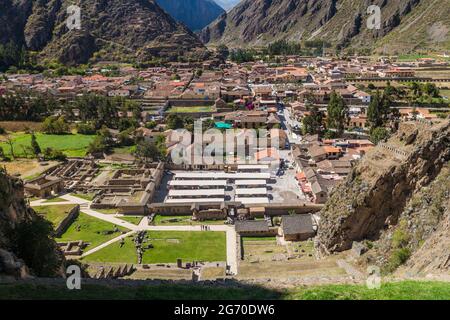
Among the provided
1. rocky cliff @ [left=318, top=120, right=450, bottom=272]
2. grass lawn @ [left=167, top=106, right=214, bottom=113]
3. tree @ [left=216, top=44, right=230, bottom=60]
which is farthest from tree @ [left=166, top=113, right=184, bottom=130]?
tree @ [left=216, top=44, right=230, bottom=60]

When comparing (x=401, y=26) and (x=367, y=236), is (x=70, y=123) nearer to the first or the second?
(x=367, y=236)

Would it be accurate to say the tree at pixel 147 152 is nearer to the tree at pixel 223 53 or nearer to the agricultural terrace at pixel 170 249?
the agricultural terrace at pixel 170 249

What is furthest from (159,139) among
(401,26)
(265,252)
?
(401,26)

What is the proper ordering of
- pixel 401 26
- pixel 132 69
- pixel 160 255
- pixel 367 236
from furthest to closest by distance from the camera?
pixel 401 26 < pixel 132 69 < pixel 160 255 < pixel 367 236

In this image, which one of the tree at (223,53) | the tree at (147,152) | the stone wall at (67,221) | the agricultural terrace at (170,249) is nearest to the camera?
the agricultural terrace at (170,249)

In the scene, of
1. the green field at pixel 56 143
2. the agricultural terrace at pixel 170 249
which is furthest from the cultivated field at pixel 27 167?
the agricultural terrace at pixel 170 249
